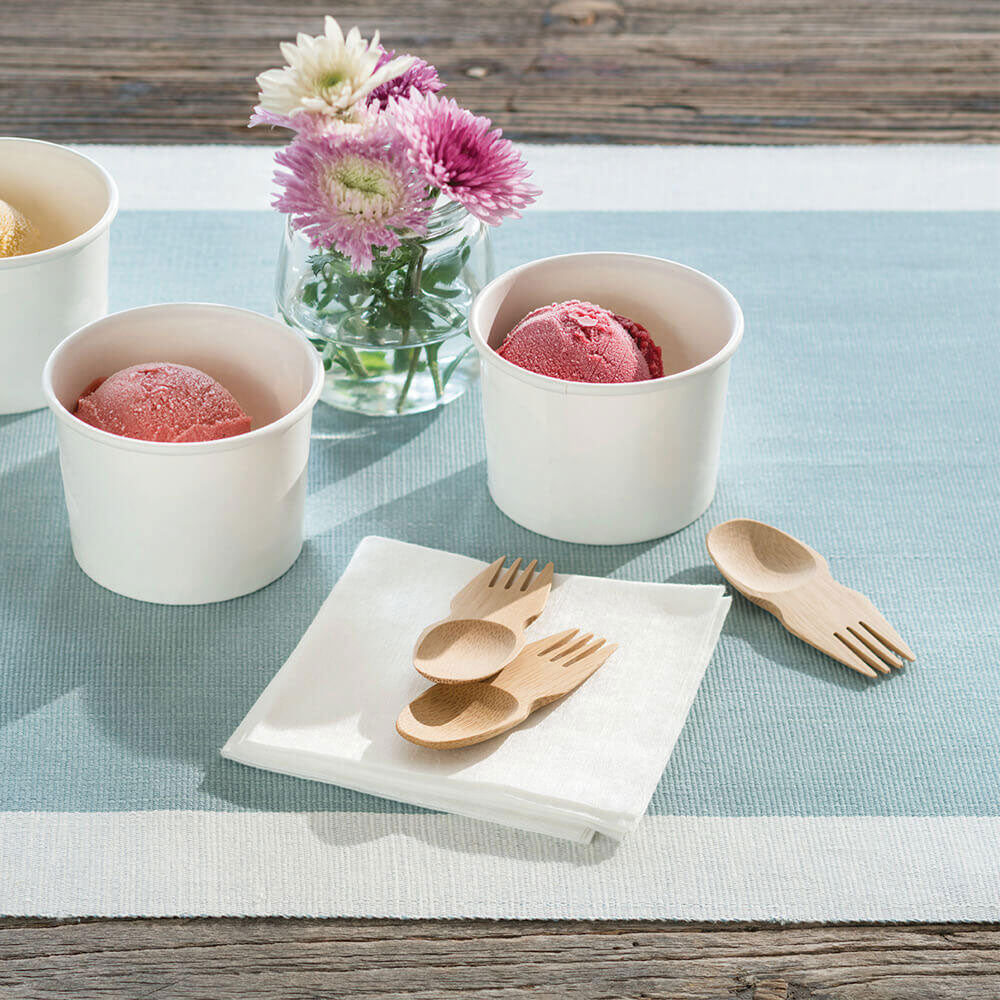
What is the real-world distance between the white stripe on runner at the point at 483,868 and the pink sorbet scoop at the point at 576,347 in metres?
0.30

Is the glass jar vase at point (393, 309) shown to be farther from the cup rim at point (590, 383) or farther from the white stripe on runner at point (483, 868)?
the white stripe on runner at point (483, 868)

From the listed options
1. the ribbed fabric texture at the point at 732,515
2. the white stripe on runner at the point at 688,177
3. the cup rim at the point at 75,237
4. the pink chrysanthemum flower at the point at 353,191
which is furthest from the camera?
the white stripe on runner at the point at 688,177

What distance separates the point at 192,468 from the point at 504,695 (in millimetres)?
218

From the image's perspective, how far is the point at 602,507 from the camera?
85 centimetres

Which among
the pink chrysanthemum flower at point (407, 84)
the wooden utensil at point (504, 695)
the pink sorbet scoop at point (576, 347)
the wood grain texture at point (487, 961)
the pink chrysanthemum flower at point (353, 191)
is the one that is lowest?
the wood grain texture at point (487, 961)

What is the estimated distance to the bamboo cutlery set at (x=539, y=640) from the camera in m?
0.70

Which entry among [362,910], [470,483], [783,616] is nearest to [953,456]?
[783,616]

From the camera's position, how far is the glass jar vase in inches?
34.9

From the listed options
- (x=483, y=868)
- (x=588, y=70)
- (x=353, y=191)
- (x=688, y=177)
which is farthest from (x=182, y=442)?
(x=588, y=70)

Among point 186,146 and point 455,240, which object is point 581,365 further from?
point 186,146

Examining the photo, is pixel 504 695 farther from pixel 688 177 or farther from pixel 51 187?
pixel 688 177

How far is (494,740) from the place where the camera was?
0.70 m

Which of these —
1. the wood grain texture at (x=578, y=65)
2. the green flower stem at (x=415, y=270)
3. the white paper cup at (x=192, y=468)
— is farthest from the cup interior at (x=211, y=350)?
the wood grain texture at (x=578, y=65)

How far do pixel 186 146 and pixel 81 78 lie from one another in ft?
0.93
